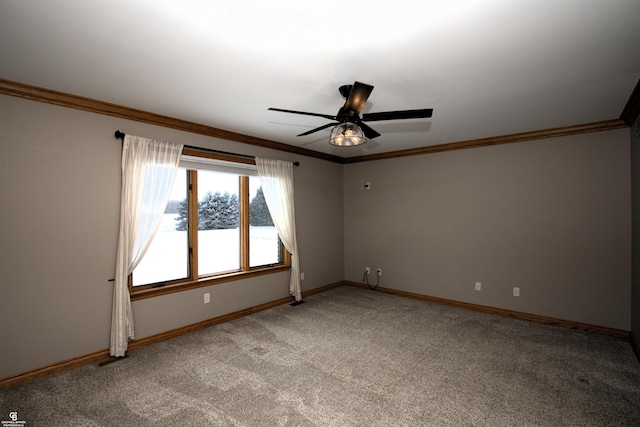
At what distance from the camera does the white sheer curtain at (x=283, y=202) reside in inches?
177

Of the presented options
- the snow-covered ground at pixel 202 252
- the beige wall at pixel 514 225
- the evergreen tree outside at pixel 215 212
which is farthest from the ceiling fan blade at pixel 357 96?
the beige wall at pixel 514 225

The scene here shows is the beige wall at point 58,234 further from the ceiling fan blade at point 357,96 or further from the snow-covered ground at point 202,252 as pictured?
the ceiling fan blade at point 357,96

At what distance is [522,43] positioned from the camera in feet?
6.35

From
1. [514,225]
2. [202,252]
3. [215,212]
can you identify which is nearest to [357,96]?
[215,212]

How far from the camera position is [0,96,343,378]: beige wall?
2514 mm

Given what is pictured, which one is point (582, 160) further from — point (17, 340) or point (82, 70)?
point (17, 340)

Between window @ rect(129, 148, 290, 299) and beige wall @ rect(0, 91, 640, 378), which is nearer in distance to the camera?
beige wall @ rect(0, 91, 640, 378)

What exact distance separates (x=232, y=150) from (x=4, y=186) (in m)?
2.26

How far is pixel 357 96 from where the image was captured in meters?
2.22

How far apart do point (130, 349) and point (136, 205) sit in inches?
59.1

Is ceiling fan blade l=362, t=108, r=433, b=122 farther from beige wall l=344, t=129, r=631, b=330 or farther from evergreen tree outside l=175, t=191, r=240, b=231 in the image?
beige wall l=344, t=129, r=631, b=330

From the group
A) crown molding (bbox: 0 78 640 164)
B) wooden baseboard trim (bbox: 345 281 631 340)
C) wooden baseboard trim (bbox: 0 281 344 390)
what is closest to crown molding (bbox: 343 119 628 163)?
crown molding (bbox: 0 78 640 164)

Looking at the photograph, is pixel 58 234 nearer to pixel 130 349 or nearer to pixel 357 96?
pixel 130 349

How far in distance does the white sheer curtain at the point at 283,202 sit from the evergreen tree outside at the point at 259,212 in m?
0.18
